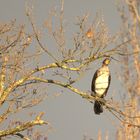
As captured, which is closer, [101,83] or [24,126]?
[24,126]

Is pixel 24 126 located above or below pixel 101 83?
below

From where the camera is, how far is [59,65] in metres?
7.28

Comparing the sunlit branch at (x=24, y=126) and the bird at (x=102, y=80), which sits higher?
the bird at (x=102, y=80)

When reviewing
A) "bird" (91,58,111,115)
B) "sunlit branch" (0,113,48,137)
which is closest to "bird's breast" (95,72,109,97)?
"bird" (91,58,111,115)

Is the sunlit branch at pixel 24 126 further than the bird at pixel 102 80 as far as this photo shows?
No

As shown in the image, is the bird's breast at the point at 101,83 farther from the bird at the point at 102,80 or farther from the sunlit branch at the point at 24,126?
the sunlit branch at the point at 24,126

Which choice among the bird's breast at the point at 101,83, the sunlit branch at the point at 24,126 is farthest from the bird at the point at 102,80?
the sunlit branch at the point at 24,126

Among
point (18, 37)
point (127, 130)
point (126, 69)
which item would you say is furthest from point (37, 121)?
point (126, 69)

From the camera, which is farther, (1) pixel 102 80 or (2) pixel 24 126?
(1) pixel 102 80

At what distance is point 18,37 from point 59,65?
96 centimetres

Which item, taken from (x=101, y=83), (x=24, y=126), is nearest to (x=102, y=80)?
(x=101, y=83)

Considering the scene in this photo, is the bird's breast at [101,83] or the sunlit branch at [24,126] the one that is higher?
the bird's breast at [101,83]

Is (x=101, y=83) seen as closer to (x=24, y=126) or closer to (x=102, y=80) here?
(x=102, y=80)

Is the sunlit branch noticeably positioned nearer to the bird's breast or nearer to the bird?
the bird
